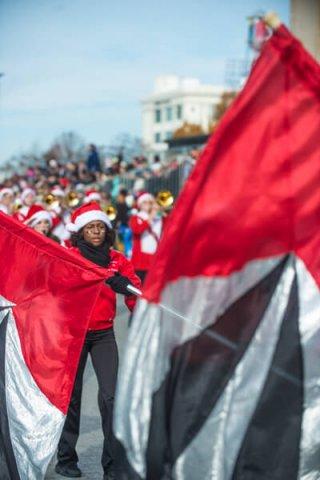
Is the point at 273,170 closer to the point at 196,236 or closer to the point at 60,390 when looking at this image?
the point at 196,236

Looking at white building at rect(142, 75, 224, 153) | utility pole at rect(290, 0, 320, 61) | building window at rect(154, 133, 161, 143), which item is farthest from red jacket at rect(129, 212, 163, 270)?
building window at rect(154, 133, 161, 143)

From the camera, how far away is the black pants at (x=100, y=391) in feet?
20.6

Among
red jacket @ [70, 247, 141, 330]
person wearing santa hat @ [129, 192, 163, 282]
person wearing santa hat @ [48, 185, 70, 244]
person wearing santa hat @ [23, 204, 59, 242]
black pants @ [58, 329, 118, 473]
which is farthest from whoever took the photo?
person wearing santa hat @ [48, 185, 70, 244]

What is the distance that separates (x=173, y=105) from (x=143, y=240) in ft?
449

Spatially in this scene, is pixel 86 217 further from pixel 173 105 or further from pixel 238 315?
pixel 173 105

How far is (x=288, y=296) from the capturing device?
13.9 feet

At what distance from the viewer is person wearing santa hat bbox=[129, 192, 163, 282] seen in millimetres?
12445

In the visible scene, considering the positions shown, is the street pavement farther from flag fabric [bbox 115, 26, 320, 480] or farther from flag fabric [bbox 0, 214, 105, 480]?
flag fabric [bbox 115, 26, 320, 480]

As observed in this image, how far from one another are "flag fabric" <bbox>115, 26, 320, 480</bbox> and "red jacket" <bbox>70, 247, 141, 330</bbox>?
233cm

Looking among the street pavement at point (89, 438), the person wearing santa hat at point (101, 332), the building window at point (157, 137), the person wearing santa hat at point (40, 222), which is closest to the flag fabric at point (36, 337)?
Result: the person wearing santa hat at point (101, 332)

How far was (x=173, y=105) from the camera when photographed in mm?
148000

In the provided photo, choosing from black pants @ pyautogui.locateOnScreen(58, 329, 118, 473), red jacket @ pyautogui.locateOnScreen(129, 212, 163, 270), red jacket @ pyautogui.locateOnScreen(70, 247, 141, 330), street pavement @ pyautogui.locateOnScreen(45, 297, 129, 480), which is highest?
red jacket @ pyautogui.locateOnScreen(129, 212, 163, 270)

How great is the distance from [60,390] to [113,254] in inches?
43.2

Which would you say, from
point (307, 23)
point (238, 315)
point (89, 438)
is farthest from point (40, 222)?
point (307, 23)
